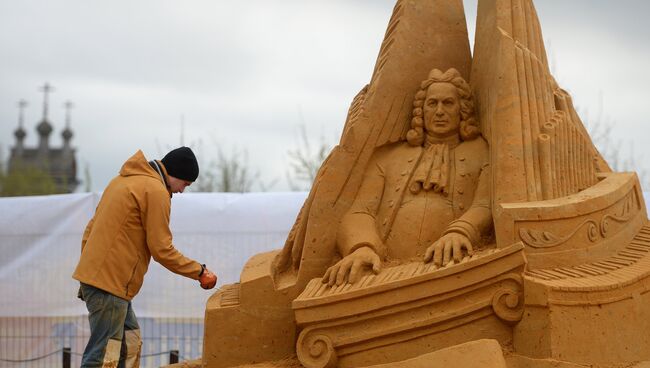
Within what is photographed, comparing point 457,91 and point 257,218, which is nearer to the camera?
point 457,91

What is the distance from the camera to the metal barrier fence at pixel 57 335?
812 centimetres

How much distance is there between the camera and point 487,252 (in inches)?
184

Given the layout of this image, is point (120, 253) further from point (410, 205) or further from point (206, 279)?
point (410, 205)

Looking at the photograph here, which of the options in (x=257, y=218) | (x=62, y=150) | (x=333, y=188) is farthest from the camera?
(x=62, y=150)

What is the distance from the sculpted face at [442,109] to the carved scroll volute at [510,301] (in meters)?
1.27

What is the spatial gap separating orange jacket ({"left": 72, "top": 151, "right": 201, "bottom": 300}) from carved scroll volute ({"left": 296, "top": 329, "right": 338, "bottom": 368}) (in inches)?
32.2

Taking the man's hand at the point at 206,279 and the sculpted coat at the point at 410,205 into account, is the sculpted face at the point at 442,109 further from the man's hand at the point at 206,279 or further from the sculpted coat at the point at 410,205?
the man's hand at the point at 206,279

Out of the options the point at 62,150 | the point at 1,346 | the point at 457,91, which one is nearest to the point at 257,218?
the point at 1,346

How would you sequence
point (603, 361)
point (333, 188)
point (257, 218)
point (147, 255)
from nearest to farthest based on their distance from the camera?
point (603, 361) → point (147, 255) → point (333, 188) → point (257, 218)

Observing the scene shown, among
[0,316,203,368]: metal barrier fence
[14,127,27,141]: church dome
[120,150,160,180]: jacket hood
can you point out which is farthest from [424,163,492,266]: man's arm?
[14,127,27,141]: church dome

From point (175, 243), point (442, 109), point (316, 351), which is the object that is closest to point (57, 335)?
point (175, 243)

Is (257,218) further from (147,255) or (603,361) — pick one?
(603,361)

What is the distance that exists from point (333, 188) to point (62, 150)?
23305 mm

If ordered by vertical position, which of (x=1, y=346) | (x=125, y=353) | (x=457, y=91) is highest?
(x=457, y=91)
